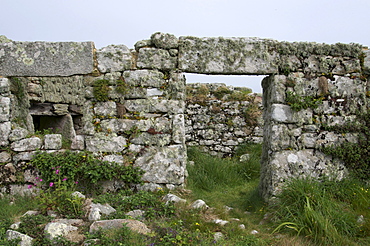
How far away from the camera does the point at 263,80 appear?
4.90 metres

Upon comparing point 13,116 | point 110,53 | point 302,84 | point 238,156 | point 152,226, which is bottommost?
point 238,156

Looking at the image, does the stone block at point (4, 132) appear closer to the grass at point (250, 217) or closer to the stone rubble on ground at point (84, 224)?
the grass at point (250, 217)

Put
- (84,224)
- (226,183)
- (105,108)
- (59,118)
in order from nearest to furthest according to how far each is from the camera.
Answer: (84,224) < (105,108) < (226,183) < (59,118)

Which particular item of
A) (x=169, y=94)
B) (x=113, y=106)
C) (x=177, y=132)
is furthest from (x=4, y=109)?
(x=177, y=132)

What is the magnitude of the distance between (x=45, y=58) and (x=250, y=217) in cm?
368

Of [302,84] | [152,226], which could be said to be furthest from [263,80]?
[152,226]

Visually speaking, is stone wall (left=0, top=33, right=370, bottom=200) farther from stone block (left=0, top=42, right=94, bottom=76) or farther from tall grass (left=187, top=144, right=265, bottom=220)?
tall grass (left=187, top=144, right=265, bottom=220)

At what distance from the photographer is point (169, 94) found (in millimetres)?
4508

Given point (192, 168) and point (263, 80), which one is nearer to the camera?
point (263, 80)

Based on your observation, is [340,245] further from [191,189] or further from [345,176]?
[191,189]

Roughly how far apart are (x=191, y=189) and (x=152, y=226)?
5.30ft

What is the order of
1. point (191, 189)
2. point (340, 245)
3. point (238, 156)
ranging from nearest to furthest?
point (340, 245) → point (191, 189) → point (238, 156)

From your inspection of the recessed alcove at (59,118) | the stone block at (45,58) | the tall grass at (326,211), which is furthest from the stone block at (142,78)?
the recessed alcove at (59,118)

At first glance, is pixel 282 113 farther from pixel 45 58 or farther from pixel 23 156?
pixel 23 156
